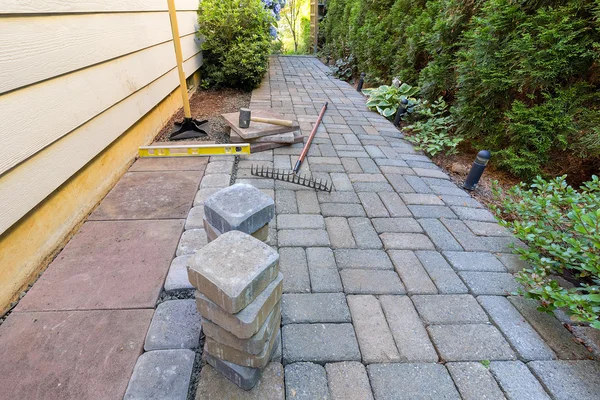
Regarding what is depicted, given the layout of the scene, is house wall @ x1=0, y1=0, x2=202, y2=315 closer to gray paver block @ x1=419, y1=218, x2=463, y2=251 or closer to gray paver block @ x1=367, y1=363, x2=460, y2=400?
gray paver block @ x1=367, y1=363, x2=460, y2=400

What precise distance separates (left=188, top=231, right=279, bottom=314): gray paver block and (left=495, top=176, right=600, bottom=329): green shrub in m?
1.17

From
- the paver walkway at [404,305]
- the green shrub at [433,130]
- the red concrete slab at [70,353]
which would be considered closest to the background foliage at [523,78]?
the green shrub at [433,130]

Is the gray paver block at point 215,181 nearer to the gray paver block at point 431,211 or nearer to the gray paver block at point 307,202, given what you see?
the gray paver block at point 307,202

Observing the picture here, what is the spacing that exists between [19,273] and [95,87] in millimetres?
1258

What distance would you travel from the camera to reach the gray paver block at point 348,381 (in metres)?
1.04

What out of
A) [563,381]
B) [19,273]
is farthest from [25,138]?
[563,381]

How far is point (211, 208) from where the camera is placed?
1.12 metres

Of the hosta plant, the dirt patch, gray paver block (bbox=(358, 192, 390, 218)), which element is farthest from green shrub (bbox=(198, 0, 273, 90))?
gray paver block (bbox=(358, 192, 390, 218))

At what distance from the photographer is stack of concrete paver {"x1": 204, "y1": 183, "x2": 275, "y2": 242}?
42.6 inches

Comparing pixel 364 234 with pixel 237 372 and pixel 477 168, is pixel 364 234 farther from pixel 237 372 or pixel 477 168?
pixel 477 168

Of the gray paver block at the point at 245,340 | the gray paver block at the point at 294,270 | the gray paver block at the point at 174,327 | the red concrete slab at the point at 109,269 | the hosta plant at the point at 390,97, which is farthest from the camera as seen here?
the hosta plant at the point at 390,97

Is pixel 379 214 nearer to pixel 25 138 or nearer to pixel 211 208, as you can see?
pixel 211 208

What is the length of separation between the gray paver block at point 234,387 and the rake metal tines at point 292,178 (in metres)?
1.40

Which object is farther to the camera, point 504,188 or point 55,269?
point 504,188
